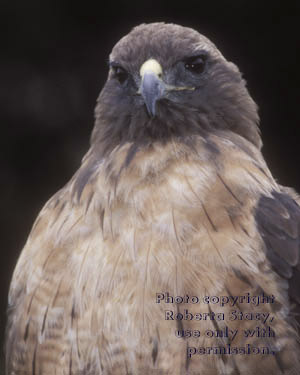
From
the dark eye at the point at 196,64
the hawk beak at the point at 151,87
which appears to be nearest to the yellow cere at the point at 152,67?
the hawk beak at the point at 151,87

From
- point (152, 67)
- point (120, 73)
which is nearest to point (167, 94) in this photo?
point (152, 67)

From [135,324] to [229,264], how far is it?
298mm

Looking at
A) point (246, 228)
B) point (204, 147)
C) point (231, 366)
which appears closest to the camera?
point (231, 366)

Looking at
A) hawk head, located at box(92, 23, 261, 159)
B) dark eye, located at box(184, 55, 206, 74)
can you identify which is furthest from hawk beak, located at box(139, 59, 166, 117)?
dark eye, located at box(184, 55, 206, 74)

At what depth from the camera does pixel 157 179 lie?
1.79m

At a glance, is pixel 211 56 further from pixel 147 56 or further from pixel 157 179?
pixel 157 179

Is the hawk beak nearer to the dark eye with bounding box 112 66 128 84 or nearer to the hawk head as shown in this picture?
the hawk head

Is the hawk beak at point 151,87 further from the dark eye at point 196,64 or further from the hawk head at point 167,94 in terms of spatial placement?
the dark eye at point 196,64

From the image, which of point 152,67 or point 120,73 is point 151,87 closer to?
point 152,67

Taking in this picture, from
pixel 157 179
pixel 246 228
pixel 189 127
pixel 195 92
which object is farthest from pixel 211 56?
pixel 246 228

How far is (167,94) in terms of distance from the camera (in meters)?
1.88

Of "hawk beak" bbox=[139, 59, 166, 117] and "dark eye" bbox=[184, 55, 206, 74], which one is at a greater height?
"dark eye" bbox=[184, 55, 206, 74]

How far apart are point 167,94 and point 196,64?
172 mm

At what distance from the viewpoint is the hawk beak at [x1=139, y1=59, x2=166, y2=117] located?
1.78 m
